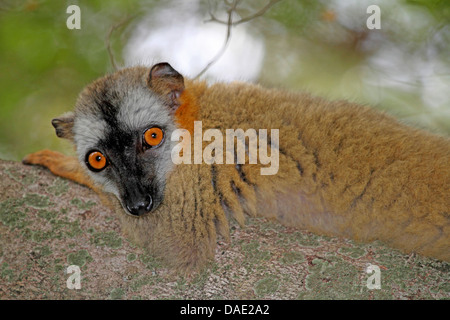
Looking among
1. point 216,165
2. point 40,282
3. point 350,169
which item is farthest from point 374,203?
point 40,282

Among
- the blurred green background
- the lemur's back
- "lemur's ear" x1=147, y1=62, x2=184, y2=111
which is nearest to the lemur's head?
"lemur's ear" x1=147, y1=62, x2=184, y2=111

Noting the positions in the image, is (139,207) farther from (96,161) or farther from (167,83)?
(167,83)

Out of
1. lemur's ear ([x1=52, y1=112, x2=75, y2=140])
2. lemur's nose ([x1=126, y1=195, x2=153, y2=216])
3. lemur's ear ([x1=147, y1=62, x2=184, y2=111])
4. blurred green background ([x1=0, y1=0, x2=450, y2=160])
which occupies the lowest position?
lemur's nose ([x1=126, y1=195, x2=153, y2=216])

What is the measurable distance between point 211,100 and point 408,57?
4.33m

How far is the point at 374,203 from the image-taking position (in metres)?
3.20

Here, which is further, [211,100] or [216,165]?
[211,100]

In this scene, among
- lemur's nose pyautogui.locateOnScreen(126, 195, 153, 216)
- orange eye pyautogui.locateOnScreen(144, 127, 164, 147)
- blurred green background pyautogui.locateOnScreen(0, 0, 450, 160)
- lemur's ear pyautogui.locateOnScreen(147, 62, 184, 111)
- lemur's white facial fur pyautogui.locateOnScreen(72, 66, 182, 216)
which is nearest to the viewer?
lemur's nose pyautogui.locateOnScreen(126, 195, 153, 216)

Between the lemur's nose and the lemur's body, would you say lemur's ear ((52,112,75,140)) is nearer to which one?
the lemur's body

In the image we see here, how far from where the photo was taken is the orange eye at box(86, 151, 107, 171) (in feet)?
11.2

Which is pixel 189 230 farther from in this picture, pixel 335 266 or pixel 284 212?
pixel 335 266

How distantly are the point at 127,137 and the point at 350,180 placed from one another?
1.71 meters

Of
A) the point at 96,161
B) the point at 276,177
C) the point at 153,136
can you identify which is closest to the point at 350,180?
the point at 276,177

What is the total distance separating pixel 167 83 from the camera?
361cm

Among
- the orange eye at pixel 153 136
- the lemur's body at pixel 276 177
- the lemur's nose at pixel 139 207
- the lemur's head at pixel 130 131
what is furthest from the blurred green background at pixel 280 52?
the lemur's nose at pixel 139 207
